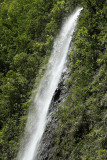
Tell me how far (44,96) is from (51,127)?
4.06 meters

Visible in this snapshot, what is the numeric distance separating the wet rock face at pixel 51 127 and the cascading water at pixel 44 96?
0.77 m

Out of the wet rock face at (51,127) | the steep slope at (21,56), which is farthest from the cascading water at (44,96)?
the steep slope at (21,56)

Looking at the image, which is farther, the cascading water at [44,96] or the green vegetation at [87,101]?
the cascading water at [44,96]

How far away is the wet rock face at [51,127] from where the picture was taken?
9242 mm

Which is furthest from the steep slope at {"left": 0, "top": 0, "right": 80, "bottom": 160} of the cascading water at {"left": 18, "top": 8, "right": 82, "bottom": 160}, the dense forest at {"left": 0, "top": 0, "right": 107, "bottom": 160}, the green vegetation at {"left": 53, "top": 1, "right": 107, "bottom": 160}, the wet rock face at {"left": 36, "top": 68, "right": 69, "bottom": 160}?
the green vegetation at {"left": 53, "top": 1, "right": 107, "bottom": 160}

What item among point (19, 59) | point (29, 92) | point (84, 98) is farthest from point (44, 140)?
point (19, 59)

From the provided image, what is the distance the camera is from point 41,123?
463 inches

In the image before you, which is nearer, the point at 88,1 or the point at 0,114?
the point at 88,1

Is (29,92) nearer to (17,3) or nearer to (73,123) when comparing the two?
(73,123)

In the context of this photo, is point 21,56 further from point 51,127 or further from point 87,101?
point 87,101

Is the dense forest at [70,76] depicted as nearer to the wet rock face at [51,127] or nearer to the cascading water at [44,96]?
the wet rock face at [51,127]

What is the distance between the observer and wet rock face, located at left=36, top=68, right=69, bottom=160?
9.24 m

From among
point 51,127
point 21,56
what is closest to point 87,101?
point 51,127

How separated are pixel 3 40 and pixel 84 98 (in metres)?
16.2
